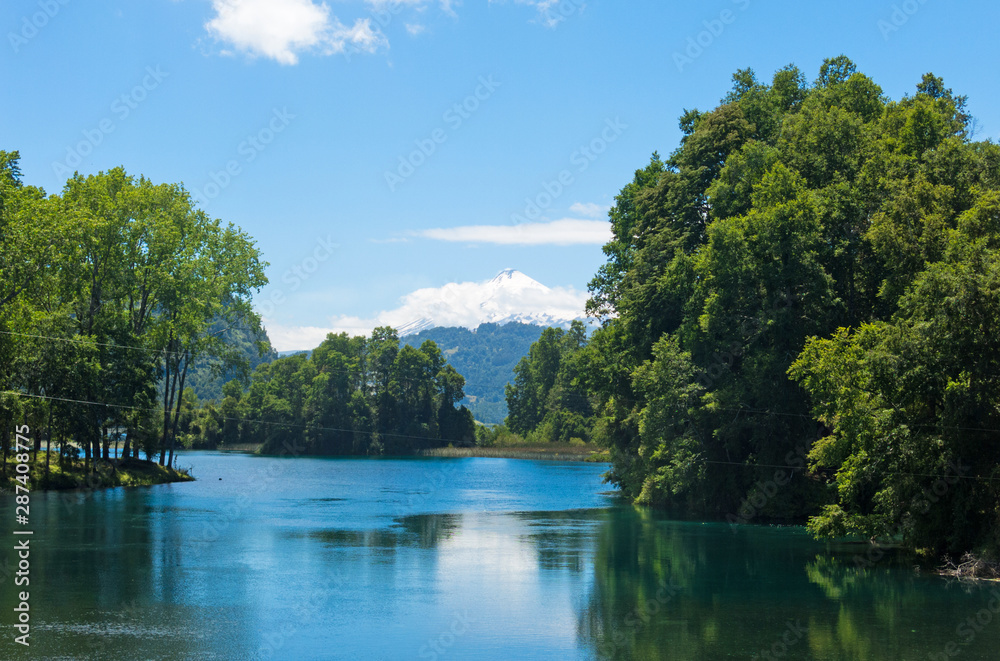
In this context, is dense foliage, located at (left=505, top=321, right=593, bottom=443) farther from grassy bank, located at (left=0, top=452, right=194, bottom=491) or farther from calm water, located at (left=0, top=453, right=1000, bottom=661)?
calm water, located at (left=0, top=453, right=1000, bottom=661)

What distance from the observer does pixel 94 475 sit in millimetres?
60812

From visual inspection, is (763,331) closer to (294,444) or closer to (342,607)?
(342,607)

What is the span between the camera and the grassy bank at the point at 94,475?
55031 mm

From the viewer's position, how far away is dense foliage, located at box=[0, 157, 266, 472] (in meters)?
49.5

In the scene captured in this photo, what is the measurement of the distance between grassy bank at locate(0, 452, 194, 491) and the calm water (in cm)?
676

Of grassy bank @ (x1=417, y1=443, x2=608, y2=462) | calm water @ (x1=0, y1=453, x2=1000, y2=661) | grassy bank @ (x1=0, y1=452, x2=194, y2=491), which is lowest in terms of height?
grassy bank @ (x1=417, y1=443, x2=608, y2=462)

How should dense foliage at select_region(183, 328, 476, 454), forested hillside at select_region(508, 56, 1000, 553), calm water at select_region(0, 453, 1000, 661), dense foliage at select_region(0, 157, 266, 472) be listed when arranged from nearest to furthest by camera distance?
calm water at select_region(0, 453, 1000, 661) < forested hillside at select_region(508, 56, 1000, 553) < dense foliage at select_region(0, 157, 266, 472) < dense foliage at select_region(183, 328, 476, 454)

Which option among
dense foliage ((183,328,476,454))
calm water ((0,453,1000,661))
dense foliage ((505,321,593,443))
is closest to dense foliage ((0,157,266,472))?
calm water ((0,453,1000,661))

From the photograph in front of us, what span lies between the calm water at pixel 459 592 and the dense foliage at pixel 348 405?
99.4m

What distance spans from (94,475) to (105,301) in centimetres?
1460

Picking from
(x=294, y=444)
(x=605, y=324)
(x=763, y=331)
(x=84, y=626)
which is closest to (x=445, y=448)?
(x=294, y=444)

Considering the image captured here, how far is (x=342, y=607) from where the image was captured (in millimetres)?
24672

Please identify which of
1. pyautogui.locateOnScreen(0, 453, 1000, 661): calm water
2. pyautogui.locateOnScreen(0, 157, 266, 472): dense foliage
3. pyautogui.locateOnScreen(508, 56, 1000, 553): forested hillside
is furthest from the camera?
pyautogui.locateOnScreen(0, 157, 266, 472): dense foliage

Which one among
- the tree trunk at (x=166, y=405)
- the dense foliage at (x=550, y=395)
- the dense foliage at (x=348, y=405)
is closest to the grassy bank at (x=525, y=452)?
the dense foliage at (x=348, y=405)
